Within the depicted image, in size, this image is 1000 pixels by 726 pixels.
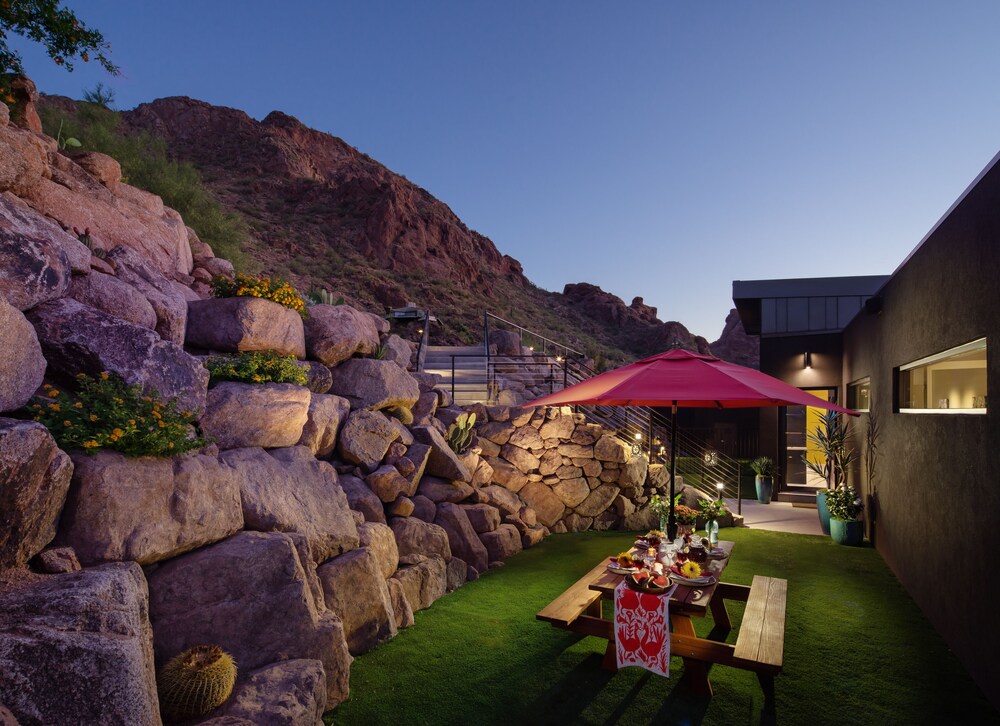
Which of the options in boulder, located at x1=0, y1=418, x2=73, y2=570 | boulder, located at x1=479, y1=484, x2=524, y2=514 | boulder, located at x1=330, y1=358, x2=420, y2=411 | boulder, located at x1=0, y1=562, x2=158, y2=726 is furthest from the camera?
boulder, located at x1=479, y1=484, x2=524, y2=514

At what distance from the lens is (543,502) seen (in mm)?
8492

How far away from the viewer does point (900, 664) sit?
4203mm

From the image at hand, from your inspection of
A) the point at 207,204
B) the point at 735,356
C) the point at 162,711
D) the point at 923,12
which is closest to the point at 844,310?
the point at 923,12

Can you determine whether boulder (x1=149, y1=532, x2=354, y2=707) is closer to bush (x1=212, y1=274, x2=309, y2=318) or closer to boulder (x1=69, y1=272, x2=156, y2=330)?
boulder (x1=69, y1=272, x2=156, y2=330)

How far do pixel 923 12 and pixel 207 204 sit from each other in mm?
13215

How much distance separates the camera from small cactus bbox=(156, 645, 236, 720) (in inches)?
115

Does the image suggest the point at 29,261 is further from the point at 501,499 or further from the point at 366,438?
the point at 501,499

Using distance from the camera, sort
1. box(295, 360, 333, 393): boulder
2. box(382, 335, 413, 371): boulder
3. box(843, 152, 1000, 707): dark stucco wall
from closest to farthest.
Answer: box(843, 152, 1000, 707): dark stucco wall
box(295, 360, 333, 393): boulder
box(382, 335, 413, 371): boulder

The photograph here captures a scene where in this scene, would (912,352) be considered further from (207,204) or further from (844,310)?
(207,204)

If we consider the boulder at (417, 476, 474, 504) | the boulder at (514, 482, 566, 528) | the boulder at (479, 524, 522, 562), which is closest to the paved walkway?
the boulder at (514, 482, 566, 528)

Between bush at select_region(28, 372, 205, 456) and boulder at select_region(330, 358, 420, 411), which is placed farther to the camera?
boulder at select_region(330, 358, 420, 411)

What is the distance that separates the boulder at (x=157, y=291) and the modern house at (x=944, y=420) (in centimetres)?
704

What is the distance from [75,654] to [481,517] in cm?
512

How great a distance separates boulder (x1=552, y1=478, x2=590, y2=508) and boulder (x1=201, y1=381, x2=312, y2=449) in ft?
15.3
